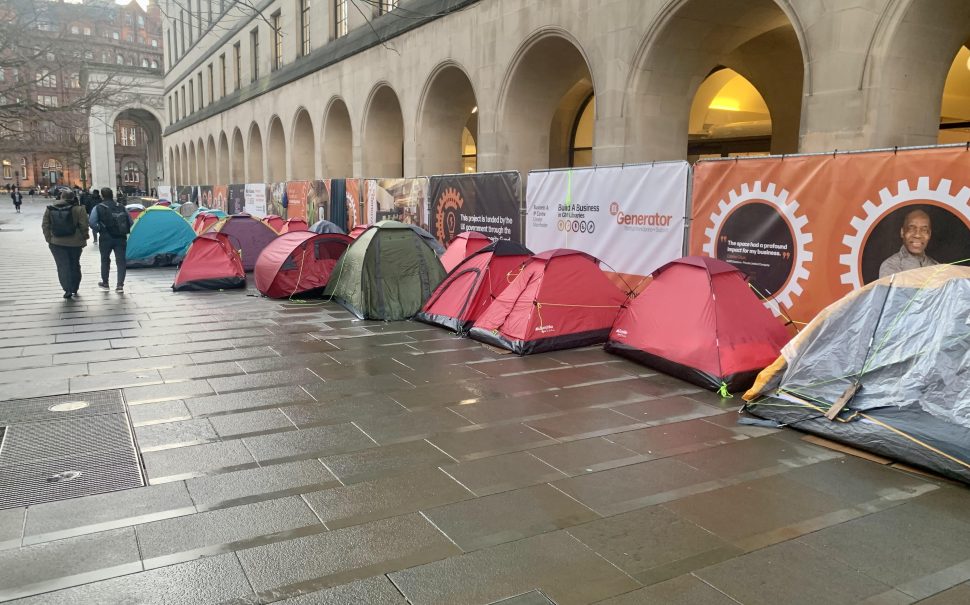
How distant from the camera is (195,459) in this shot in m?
5.15

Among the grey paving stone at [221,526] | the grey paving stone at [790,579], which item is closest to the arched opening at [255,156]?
the grey paving stone at [221,526]

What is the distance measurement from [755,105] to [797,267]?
10601 mm

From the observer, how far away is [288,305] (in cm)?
1227

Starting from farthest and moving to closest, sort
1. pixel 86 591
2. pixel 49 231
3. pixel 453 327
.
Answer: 1. pixel 49 231
2. pixel 453 327
3. pixel 86 591

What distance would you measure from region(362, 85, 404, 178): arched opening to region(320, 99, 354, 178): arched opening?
2867mm

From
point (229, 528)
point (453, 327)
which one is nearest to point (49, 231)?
point (453, 327)

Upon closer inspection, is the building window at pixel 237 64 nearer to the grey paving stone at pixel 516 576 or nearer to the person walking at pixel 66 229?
the person walking at pixel 66 229

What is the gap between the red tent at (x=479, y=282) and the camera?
389 inches

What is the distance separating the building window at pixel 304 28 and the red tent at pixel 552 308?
903 inches

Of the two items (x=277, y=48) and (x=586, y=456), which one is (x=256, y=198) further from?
(x=586, y=456)

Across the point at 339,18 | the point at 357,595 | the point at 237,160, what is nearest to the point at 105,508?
the point at 357,595

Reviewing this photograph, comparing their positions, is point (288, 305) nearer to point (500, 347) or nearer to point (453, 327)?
point (453, 327)

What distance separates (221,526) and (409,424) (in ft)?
6.97

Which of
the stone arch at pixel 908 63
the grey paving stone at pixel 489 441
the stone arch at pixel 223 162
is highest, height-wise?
the stone arch at pixel 223 162
